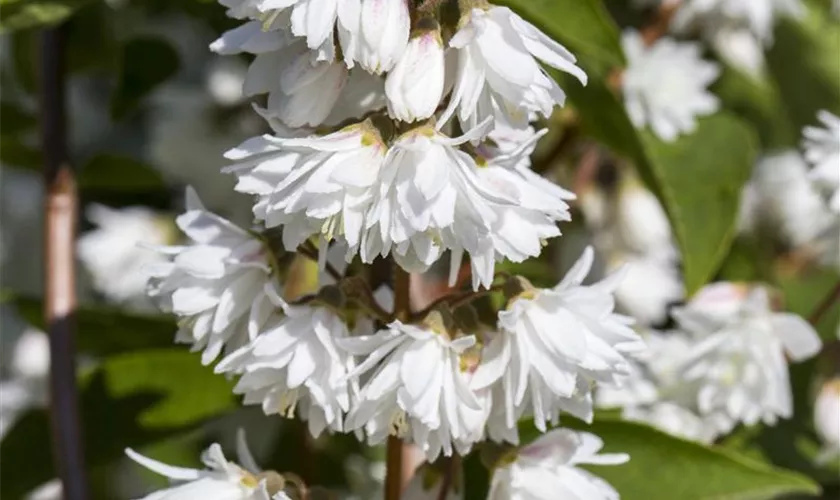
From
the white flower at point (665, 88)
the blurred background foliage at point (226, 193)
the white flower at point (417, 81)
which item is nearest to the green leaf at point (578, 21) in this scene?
the blurred background foliage at point (226, 193)

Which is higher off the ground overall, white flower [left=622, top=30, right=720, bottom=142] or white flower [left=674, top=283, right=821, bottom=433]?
white flower [left=622, top=30, right=720, bottom=142]

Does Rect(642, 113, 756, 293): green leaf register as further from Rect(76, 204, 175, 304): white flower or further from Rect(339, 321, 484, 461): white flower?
Rect(76, 204, 175, 304): white flower

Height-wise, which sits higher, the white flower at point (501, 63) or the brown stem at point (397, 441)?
the white flower at point (501, 63)

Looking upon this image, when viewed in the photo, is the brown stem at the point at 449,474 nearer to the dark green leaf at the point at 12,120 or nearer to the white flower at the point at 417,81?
the white flower at the point at 417,81

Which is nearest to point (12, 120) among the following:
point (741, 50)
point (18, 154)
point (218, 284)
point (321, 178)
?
point (18, 154)

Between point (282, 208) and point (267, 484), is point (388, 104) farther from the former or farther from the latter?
point (267, 484)

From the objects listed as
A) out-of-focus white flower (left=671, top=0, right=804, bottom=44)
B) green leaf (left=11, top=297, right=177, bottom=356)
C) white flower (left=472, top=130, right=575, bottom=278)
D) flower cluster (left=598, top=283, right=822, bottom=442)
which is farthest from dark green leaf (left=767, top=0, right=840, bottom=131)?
white flower (left=472, top=130, right=575, bottom=278)
